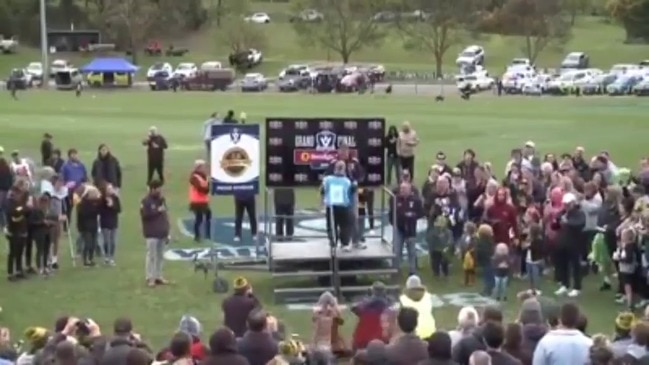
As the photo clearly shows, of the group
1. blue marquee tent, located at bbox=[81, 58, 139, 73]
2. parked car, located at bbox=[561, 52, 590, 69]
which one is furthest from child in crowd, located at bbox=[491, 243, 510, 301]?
parked car, located at bbox=[561, 52, 590, 69]

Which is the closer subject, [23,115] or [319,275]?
[319,275]

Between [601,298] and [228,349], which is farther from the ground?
[228,349]

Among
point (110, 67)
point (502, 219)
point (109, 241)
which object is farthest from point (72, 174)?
point (110, 67)

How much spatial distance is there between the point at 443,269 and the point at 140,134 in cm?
2402

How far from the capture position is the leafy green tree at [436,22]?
281ft

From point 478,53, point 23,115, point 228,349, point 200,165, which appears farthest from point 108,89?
point 228,349

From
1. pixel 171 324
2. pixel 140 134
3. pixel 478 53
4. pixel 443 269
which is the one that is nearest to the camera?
pixel 171 324

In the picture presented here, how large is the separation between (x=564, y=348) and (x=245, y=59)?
260 feet

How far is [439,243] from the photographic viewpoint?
67.4ft

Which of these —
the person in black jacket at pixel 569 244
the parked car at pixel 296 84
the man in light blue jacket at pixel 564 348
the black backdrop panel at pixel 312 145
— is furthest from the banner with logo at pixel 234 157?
the parked car at pixel 296 84

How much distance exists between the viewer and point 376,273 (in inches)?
779

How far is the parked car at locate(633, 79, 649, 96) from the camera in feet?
205

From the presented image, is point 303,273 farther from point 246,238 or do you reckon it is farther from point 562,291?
point 246,238

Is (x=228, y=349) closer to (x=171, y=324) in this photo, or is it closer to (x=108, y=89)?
(x=171, y=324)
